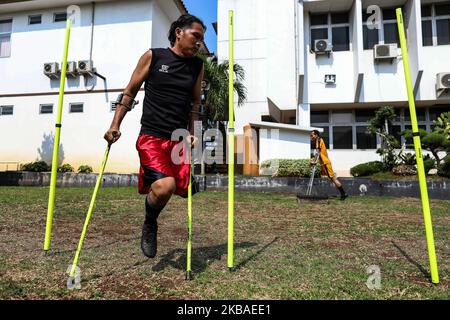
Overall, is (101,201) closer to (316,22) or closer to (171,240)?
(171,240)

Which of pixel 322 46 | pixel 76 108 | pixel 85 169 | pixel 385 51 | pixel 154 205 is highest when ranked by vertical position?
pixel 322 46

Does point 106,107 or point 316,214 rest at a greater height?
point 106,107

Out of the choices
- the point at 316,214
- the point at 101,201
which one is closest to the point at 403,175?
the point at 316,214

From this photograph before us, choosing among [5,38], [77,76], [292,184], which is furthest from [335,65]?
[5,38]

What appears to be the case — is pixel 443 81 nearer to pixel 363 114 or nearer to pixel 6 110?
pixel 363 114

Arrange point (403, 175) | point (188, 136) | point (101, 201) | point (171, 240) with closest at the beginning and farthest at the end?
point (188, 136), point (171, 240), point (101, 201), point (403, 175)

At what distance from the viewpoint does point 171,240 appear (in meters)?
4.16

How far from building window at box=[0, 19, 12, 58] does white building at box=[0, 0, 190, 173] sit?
0.05 m

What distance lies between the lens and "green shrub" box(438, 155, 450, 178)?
1057 centimetres

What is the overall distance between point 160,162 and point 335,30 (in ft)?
51.5

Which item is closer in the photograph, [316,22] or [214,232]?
[214,232]

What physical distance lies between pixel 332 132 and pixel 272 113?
3065 mm

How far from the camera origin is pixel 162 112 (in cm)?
297

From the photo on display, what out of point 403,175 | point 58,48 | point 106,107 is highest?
point 58,48
